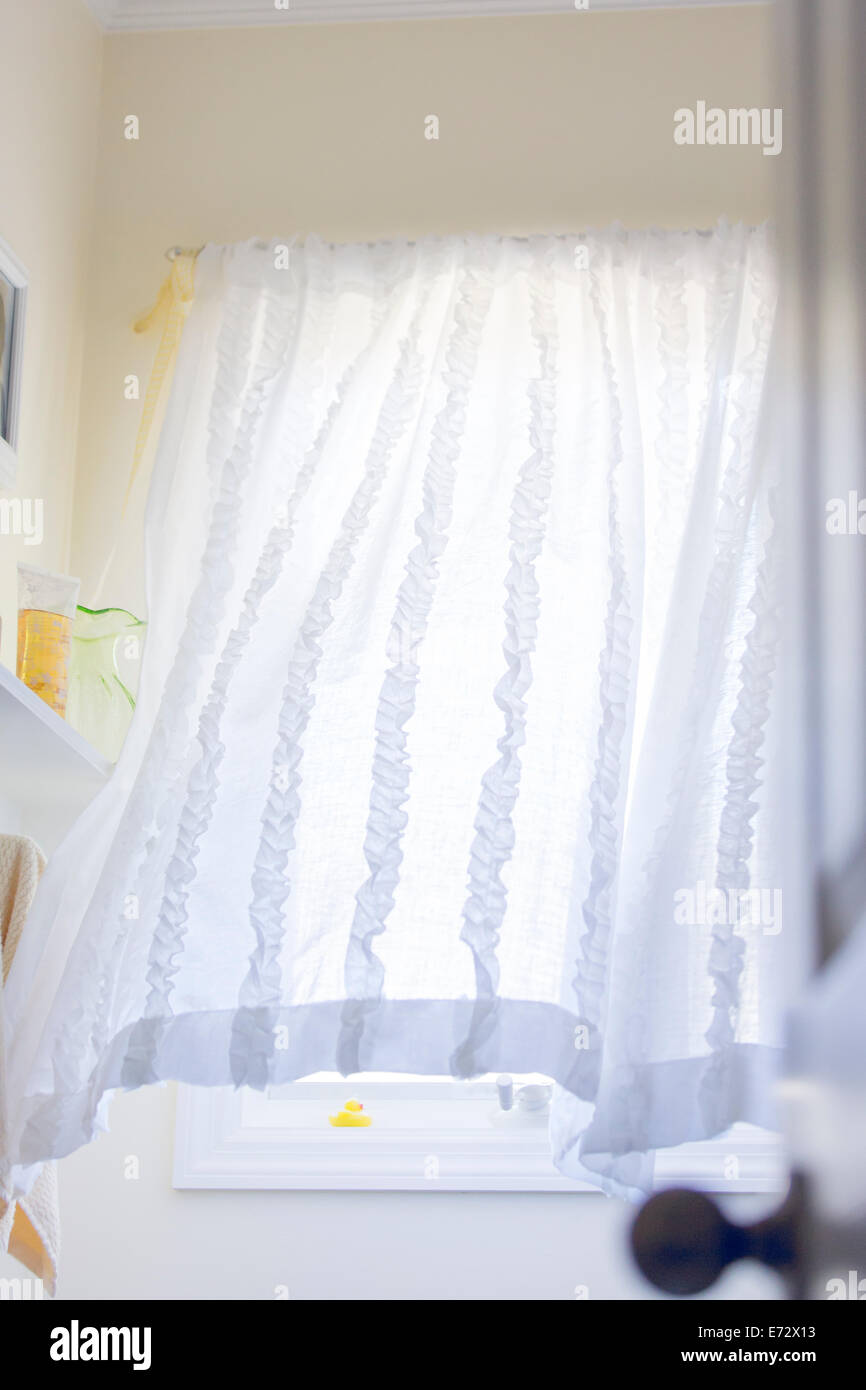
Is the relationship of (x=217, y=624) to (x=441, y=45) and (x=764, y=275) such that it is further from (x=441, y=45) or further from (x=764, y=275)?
(x=441, y=45)

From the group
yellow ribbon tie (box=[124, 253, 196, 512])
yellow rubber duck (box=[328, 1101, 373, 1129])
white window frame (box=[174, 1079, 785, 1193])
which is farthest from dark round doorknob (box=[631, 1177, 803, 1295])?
yellow ribbon tie (box=[124, 253, 196, 512])

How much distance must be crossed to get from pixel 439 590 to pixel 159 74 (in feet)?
3.44

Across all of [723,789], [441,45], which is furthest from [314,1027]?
[441,45]

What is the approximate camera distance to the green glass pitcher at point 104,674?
5.38 ft

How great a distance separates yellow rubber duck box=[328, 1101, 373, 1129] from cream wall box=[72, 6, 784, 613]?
2.81 feet

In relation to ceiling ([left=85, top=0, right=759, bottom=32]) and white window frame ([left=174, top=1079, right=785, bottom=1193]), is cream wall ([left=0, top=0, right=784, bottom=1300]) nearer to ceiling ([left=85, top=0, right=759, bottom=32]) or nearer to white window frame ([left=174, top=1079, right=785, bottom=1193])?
ceiling ([left=85, top=0, right=759, bottom=32])

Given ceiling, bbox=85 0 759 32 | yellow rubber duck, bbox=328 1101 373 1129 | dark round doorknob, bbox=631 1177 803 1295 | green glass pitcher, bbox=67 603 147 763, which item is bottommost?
yellow rubber duck, bbox=328 1101 373 1129

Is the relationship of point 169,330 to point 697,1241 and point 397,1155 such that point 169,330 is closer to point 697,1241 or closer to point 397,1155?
point 397,1155

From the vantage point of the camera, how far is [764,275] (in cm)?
166

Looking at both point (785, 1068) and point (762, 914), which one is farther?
point (762, 914)

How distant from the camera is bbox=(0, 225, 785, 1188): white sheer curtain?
1.34m

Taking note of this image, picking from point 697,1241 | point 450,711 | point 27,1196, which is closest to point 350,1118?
point 27,1196

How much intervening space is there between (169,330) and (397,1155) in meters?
1.17

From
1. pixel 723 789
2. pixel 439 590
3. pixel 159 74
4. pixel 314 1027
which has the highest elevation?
pixel 159 74
